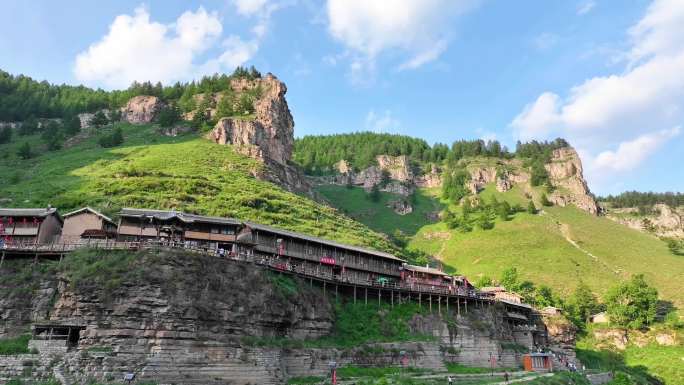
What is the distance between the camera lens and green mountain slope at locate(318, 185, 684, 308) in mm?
118312

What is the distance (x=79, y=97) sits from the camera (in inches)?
7303

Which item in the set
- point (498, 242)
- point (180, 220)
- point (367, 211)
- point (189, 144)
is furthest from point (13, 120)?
point (498, 242)

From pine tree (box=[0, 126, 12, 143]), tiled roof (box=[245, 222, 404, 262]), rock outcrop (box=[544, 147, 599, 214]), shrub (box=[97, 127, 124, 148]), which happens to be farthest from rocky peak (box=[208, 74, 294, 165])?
rock outcrop (box=[544, 147, 599, 214])

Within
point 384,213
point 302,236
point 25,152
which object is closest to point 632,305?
point 302,236

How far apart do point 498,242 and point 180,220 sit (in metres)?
106

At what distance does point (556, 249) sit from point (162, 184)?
347 feet

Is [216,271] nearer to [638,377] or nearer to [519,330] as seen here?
[519,330]

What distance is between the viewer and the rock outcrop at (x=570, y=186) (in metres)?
180

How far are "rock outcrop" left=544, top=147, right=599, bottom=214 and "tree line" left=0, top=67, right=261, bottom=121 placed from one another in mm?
124310

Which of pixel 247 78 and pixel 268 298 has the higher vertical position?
pixel 247 78

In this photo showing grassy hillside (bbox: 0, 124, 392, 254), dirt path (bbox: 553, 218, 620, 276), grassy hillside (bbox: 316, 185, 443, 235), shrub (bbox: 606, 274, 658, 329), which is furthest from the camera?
grassy hillside (bbox: 316, 185, 443, 235)

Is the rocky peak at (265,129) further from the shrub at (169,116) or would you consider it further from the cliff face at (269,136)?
the shrub at (169,116)

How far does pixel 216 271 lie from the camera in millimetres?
46312

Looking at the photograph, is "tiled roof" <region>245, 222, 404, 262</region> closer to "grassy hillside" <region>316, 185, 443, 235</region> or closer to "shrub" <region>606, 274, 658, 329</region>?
"shrub" <region>606, 274, 658, 329</region>
